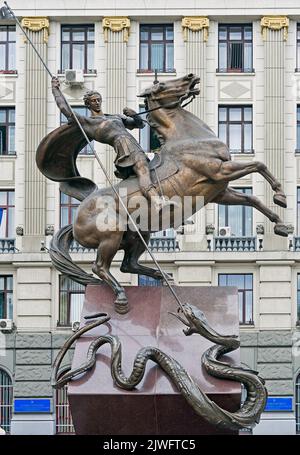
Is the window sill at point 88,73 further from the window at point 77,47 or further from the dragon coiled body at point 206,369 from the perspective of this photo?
the dragon coiled body at point 206,369

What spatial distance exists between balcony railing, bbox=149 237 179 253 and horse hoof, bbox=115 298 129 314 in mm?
27753

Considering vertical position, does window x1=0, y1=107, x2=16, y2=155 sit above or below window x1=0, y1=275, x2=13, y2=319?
above

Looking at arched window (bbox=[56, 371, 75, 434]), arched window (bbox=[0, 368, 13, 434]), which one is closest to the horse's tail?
arched window (bbox=[56, 371, 75, 434])

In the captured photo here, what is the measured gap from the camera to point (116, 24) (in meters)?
48.1

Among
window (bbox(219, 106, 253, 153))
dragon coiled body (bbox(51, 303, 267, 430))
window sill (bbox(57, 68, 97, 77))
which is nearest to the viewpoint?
dragon coiled body (bbox(51, 303, 267, 430))

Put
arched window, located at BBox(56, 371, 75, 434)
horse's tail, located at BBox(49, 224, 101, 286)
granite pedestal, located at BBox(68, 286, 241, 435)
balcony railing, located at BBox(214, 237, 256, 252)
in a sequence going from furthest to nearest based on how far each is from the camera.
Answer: balcony railing, located at BBox(214, 237, 256, 252)
arched window, located at BBox(56, 371, 75, 434)
horse's tail, located at BBox(49, 224, 101, 286)
granite pedestal, located at BBox(68, 286, 241, 435)

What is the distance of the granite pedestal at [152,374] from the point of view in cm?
1827

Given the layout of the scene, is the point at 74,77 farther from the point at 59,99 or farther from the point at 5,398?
the point at 59,99

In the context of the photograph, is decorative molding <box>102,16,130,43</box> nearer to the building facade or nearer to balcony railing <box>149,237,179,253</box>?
the building facade

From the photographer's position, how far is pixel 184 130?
1988 centimetres

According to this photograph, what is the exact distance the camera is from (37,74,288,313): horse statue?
19516 mm

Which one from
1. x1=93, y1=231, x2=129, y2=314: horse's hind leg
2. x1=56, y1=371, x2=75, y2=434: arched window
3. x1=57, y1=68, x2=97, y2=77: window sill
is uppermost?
x1=57, y1=68, x2=97, y2=77: window sill

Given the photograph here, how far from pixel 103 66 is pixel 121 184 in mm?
28755

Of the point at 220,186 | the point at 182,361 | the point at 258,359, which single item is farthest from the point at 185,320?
the point at 258,359
